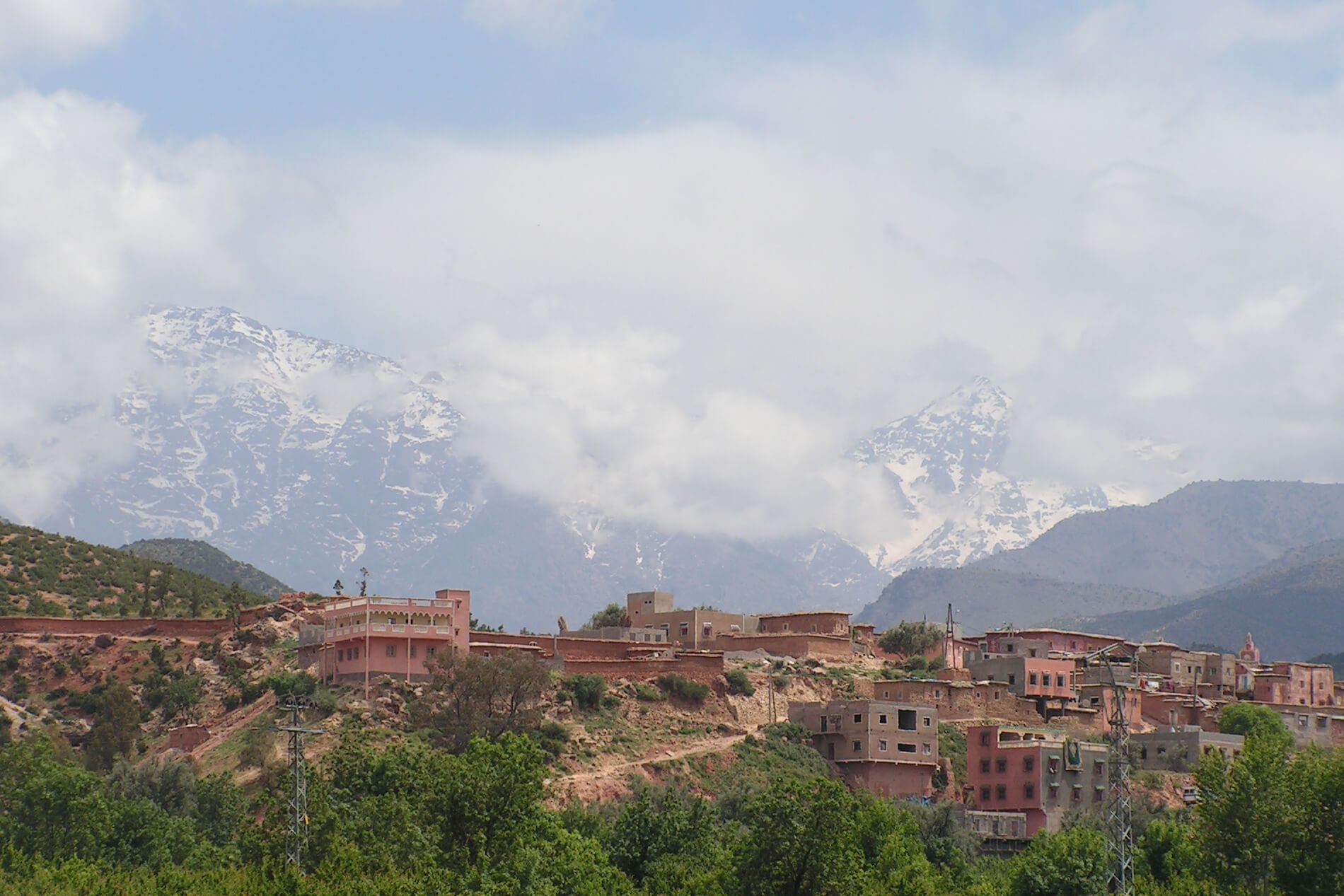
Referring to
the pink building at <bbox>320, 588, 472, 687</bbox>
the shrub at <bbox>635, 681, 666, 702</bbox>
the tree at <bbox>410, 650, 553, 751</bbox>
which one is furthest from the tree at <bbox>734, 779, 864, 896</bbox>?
the shrub at <bbox>635, 681, 666, 702</bbox>

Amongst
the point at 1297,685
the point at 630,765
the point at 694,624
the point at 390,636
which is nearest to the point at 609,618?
the point at 694,624

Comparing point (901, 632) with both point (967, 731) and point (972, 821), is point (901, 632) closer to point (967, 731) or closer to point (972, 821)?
point (967, 731)

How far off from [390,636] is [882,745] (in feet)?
82.0

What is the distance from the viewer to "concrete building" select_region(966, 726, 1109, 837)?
325ft

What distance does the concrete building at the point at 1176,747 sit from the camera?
10825 centimetres

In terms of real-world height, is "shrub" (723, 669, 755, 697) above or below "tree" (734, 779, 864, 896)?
above

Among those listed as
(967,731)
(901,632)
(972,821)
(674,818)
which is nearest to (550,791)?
(674,818)

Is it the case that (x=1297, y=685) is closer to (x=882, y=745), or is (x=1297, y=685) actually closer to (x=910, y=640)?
(x=910, y=640)

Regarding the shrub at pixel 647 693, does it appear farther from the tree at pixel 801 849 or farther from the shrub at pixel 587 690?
the tree at pixel 801 849

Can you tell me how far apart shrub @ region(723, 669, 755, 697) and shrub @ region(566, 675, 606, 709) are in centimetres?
845

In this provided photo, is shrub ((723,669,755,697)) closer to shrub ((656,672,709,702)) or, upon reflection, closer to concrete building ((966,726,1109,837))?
shrub ((656,672,709,702))

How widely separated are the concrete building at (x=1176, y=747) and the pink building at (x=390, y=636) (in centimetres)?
3652

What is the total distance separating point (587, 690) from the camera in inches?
3979

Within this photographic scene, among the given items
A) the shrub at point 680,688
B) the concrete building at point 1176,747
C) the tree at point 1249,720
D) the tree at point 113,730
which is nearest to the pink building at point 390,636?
the tree at point 113,730
